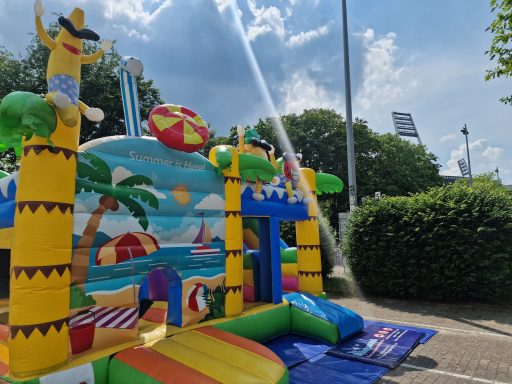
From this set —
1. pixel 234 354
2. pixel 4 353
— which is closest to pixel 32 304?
pixel 4 353

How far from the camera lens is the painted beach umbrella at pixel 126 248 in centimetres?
421

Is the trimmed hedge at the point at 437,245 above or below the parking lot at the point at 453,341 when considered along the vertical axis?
above

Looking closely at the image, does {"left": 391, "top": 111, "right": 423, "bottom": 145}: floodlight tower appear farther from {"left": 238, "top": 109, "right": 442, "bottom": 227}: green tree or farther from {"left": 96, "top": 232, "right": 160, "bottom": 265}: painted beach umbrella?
{"left": 96, "top": 232, "right": 160, "bottom": 265}: painted beach umbrella

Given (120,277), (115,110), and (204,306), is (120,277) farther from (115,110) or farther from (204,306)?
(115,110)

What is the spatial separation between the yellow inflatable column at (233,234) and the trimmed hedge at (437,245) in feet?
17.9

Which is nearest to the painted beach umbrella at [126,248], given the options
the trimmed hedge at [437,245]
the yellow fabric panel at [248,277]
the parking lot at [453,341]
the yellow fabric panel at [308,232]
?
the yellow fabric panel at [248,277]

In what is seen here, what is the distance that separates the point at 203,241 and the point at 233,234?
1.81 feet

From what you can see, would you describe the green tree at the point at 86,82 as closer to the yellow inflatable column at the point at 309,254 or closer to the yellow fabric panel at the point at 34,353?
the yellow inflatable column at the point at 309,254

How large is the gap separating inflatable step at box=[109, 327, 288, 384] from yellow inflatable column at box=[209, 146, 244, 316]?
1.15 meters

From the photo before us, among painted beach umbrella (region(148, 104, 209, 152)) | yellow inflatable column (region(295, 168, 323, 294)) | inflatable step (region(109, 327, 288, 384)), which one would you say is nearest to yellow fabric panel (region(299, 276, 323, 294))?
yellow inflatable column (region(295, 168, 323, 294))

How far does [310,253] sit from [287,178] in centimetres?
160

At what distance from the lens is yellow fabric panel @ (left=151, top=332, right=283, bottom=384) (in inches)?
143

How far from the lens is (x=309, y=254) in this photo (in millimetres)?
7590

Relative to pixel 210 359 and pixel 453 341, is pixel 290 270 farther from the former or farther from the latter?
pixel 210 359
